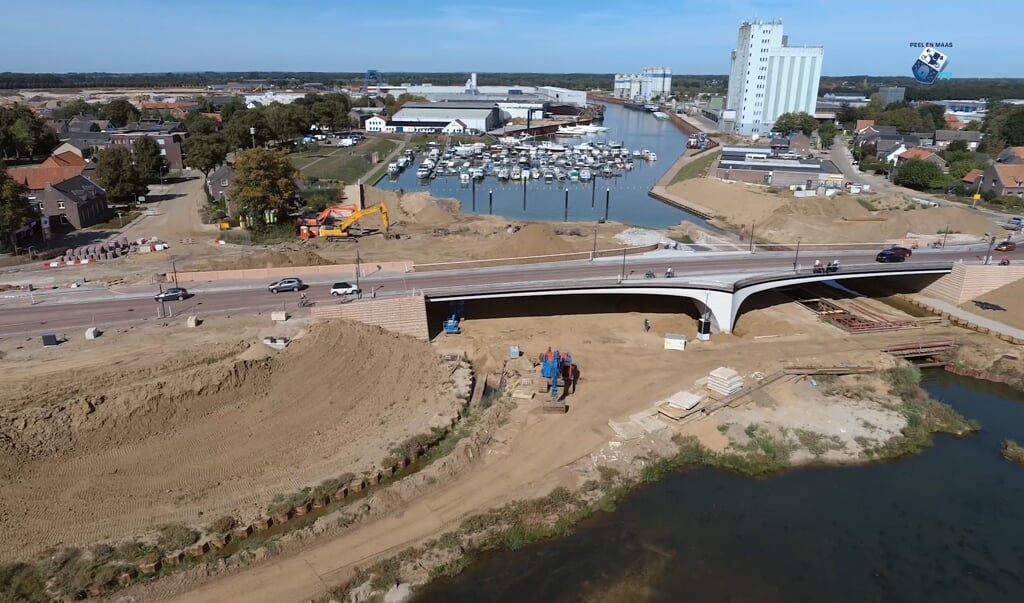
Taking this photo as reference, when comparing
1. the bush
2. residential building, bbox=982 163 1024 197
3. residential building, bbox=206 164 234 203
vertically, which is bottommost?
the bush

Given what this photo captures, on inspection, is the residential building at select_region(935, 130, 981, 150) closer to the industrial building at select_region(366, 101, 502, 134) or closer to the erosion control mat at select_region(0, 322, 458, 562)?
the industrial building at select_region(366, 101, 502, 134)

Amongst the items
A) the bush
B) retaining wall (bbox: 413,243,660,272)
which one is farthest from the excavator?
the bush

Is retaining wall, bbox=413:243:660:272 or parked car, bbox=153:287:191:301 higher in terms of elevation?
retaining wall, bbox=413:243:660:272

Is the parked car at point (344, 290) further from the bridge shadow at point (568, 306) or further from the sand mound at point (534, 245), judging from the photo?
the sand mound at point (534, 245)

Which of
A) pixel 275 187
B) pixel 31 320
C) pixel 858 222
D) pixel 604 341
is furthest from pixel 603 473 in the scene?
pixel 858 222

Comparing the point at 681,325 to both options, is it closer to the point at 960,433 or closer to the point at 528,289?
the point at 528,289

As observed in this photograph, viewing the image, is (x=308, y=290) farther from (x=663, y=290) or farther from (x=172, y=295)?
(x=663, y=290)
